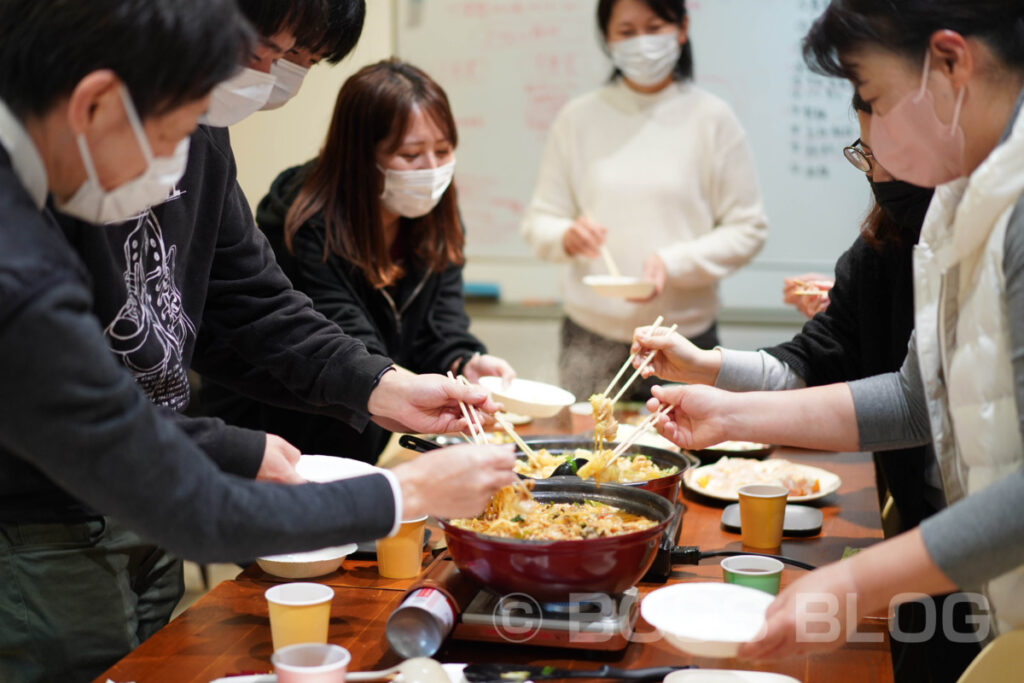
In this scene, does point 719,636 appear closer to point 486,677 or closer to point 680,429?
point 486,677

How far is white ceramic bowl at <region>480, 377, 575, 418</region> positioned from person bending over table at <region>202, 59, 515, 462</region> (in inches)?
5.1

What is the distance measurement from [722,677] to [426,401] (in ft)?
2.78

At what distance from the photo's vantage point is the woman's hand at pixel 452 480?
1346 mm

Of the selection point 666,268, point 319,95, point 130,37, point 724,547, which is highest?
point 319,95

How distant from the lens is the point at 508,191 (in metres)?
4.82

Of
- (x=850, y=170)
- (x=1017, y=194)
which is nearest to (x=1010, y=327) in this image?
(x=1017, y=194)

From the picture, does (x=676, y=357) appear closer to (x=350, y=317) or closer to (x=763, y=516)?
(x=763, y=516)

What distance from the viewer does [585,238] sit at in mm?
3600

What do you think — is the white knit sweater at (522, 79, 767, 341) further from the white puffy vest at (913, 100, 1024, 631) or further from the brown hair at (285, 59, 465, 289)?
the white puffy vest at (913, 100, 1024, 631)

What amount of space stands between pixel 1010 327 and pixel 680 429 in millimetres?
801

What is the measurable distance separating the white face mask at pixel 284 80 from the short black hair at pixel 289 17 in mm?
186

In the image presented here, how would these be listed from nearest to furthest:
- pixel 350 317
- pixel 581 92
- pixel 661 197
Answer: pixel 350 317 < pixel 661 197 < pixel 581 92

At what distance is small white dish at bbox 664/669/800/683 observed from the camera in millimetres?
1301

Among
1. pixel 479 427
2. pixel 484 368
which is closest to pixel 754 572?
pixel 479 427
